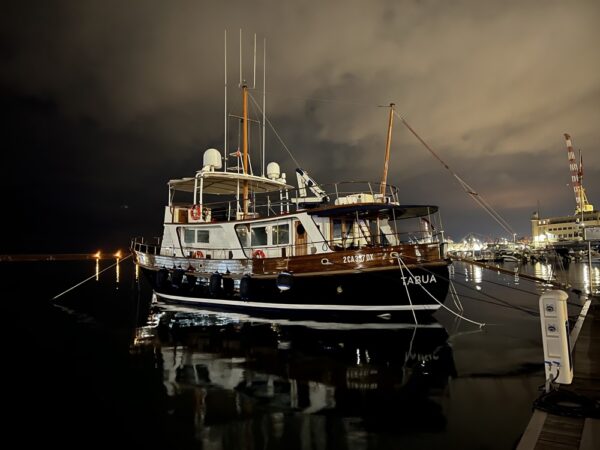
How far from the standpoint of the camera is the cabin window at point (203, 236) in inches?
695

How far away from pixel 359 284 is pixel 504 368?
17.4ft

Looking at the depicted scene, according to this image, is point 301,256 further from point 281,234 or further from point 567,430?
point 567,430

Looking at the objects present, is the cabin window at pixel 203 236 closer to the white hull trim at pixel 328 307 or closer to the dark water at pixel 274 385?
the white hull trim at pixel 328 307

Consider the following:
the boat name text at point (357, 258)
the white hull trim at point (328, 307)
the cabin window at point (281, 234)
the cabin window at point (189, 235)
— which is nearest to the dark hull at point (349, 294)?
the white hull trim at point (328, 307)

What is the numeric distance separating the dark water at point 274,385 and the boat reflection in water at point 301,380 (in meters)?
0.03

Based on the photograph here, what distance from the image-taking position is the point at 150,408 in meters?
6.79

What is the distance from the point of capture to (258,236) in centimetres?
1582

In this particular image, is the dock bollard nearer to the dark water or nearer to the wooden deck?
the wooden deck

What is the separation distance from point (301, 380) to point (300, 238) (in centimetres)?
733

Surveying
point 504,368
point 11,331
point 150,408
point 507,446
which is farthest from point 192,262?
point 507,446

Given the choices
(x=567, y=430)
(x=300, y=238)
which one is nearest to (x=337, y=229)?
(x=300, y=238)

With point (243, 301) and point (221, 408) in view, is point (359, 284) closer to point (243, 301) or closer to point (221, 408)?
point (243, 301)

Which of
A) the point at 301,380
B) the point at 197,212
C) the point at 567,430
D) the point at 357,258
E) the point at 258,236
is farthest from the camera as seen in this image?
the point at 197,212

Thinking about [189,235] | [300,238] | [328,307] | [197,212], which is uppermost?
[197,212]
